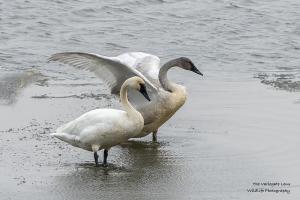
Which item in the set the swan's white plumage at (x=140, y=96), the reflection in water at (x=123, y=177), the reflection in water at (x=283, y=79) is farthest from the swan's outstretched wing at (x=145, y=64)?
the reflection in water at (x=283, y=79)

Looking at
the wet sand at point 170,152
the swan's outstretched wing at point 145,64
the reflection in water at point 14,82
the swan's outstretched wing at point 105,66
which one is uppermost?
the swan's outstretched wing at point 105,66

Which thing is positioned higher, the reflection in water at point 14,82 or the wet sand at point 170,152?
the wet sand at point 170,152

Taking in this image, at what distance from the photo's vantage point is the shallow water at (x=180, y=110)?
871cm

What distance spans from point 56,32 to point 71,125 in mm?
8475

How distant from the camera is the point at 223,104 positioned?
12.1 m

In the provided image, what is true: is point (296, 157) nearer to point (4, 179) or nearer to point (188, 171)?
point (188, 171)

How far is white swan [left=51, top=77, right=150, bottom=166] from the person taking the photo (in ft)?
30.3

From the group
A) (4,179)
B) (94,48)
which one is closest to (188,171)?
(4,179)

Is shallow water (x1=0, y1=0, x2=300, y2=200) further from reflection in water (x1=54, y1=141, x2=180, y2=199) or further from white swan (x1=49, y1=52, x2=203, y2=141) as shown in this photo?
white swan (x1=49, y1=52, x2=203, y2=141)

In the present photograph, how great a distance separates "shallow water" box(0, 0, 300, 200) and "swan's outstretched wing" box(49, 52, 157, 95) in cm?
74

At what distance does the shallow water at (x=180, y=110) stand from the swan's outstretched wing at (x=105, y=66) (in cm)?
74

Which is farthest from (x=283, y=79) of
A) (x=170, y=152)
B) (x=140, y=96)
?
(x=170, y=152)

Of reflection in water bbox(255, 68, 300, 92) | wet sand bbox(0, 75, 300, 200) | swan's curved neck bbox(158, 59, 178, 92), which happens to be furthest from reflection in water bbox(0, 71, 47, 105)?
reflection in water bbox(255, 68, 300, 92)

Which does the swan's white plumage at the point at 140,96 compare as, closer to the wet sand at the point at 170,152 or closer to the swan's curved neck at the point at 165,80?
the swan's curved neck at the point at 165,80
